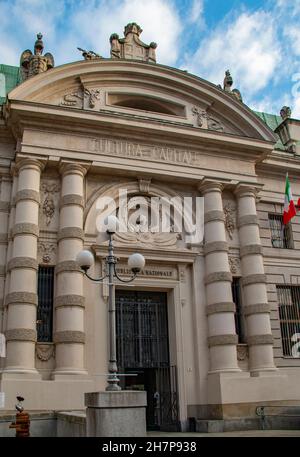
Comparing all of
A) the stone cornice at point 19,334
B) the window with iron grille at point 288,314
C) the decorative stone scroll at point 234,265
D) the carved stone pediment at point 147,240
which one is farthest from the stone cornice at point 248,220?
the stone cornice at point 19,334

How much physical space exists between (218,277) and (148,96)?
897 cm

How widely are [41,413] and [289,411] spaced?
9409 millimetres

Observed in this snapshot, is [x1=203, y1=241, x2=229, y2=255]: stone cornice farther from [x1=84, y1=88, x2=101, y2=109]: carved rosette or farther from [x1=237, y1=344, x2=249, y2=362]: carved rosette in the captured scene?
[x1=84, y1=88, x2=101, y2=109]: carved rosette

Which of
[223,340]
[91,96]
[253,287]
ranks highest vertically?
[91,96]

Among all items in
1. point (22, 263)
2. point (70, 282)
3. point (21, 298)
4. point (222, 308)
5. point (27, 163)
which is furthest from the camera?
point (222, 308)

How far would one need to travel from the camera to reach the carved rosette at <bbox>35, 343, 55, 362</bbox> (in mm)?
18375

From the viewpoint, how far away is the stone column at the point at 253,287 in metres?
20.8

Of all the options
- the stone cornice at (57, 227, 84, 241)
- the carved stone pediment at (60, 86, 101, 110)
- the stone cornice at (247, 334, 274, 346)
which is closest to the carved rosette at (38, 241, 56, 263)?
the stone cornice at (57, 227, 84, 241)

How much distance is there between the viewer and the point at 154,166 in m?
21.9

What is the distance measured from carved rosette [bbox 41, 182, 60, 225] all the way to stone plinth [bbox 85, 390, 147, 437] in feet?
33.5

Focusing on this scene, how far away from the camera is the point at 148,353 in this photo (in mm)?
20516

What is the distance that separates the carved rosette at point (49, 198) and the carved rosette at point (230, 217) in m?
7.62

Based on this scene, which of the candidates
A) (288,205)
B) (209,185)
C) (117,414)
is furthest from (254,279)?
(117,414)

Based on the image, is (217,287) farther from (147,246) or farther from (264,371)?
(264,371)
